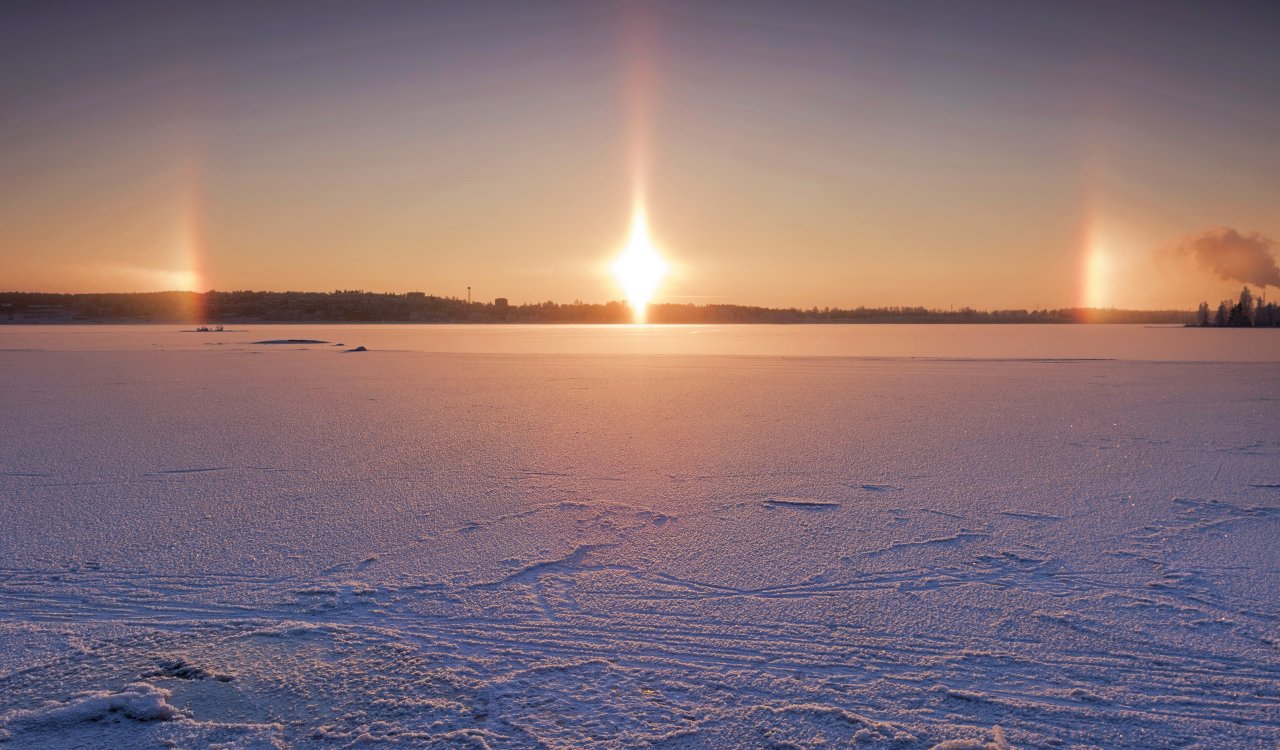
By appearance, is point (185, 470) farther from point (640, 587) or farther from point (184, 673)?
point (640, 587)

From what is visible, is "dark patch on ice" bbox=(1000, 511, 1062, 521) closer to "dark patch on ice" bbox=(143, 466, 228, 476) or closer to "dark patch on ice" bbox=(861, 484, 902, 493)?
"dark patch on ice" bbox=(861, 484, 902, 493)

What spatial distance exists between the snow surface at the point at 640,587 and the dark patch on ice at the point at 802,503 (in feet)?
0.12

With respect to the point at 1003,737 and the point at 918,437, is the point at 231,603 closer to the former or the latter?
the point at 1003,737

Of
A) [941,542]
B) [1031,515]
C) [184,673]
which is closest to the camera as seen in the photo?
[184,673]

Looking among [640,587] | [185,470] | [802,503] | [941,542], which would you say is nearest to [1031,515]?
[941,542]

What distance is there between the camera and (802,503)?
12.3 feet

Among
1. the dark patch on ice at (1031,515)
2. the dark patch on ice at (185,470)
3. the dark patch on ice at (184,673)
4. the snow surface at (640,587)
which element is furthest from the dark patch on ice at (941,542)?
the dark patch on ice at (185,470)

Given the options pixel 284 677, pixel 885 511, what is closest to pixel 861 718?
pixel 284 677

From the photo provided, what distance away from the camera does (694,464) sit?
4.67 meters

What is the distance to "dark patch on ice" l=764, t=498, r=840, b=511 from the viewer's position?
3.67 metres

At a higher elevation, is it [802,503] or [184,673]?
[802,503]

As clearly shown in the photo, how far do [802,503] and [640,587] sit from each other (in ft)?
4.61

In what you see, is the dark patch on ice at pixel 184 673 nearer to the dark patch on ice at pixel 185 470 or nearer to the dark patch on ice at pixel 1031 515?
the dark patch on ice at pixel 185 470

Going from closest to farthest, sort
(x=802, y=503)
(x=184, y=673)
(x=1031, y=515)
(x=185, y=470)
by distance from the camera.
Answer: (x=184, y=673) < (x=1031, y=515) < (x=802, y=503) < (x=185, y=470)
